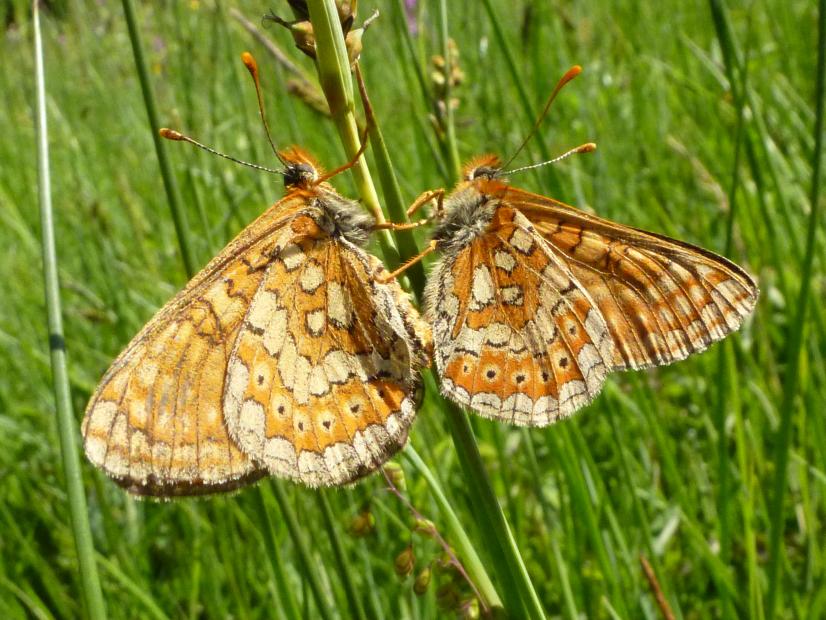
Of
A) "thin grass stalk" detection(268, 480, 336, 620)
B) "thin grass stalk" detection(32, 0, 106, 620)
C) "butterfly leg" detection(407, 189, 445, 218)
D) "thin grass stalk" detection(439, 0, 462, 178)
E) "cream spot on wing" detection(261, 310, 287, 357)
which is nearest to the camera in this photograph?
"thin grass stalk" detection(32, 0, 106, 620)

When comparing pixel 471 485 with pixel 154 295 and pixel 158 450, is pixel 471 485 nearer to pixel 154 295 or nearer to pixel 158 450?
pixel 158 450

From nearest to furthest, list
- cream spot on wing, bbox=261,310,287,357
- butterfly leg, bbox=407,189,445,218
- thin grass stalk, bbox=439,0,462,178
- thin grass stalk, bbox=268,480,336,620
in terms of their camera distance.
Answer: thin grass stalk, bbox=268,480,336,620 → butterfly leg, bbox=407,189,445,218 → cream spot on wing, bbox=261,310,287,357 → thin grass stalk, bbox=439,0,462,178

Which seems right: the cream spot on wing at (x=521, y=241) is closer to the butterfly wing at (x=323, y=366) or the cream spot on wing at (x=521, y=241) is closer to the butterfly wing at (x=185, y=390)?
the butterfly wing at (x=323, y=366)

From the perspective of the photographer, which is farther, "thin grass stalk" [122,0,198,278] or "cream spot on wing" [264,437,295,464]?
"cream spot on wing" [264,437,295,464]

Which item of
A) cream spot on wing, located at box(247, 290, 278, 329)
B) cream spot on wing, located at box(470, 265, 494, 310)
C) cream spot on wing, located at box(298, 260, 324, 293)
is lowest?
cream spot on wing, located at box(470, 265, 494, 310)

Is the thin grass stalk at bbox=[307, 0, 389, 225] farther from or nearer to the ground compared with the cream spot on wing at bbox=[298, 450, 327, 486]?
farther from the ground

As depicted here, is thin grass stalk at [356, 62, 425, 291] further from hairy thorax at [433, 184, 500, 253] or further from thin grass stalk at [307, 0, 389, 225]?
hairy thorax at [433, 184, 500, 253]

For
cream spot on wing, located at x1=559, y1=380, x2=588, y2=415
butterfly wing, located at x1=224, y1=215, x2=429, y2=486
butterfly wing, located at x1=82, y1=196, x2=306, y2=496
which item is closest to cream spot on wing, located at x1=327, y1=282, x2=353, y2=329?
butterfly wing, located at x1=224, y1=215, x2=429, y2=486

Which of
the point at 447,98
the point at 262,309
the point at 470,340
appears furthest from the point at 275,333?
the point at 447,98
